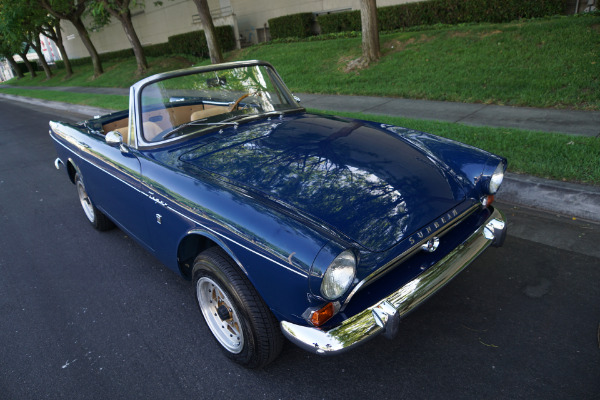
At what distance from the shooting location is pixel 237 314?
2.30 meters

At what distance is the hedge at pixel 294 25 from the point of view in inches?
658

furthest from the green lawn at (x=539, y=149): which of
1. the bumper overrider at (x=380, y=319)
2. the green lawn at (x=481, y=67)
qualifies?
the bumper overrider at (x=380, y=319)

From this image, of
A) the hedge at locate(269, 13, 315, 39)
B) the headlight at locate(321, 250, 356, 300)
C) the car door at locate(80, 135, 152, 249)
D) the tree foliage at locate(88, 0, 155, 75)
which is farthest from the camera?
the hedge at locate(269, 13, 315, 39)

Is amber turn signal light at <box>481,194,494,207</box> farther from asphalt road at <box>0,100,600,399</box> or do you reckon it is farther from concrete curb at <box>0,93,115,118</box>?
concrete curb at <box>0,93,115,118</box>

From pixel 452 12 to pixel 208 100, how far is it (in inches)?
422

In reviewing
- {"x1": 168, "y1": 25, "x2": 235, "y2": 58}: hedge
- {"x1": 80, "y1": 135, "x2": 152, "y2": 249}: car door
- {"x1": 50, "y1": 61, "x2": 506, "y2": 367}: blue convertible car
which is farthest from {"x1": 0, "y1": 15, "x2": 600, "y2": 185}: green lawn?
{"x1": 168, "y1": 25, "x2": 235, "y2": 58}: hedge

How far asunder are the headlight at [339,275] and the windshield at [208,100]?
1786 mm

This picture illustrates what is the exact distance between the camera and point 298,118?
3551 millimetres

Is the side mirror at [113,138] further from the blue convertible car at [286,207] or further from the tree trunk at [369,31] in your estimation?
the tree trunk at [369,31]

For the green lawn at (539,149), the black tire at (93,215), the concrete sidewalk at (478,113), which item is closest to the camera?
the green lawn at (539,149)

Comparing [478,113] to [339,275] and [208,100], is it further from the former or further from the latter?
[339,275]

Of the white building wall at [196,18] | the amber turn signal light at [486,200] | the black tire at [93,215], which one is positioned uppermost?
the white building wall at [196,18]

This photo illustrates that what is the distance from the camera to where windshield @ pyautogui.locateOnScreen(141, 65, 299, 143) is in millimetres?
3230

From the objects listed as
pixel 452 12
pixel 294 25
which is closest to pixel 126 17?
pixel 294 25
